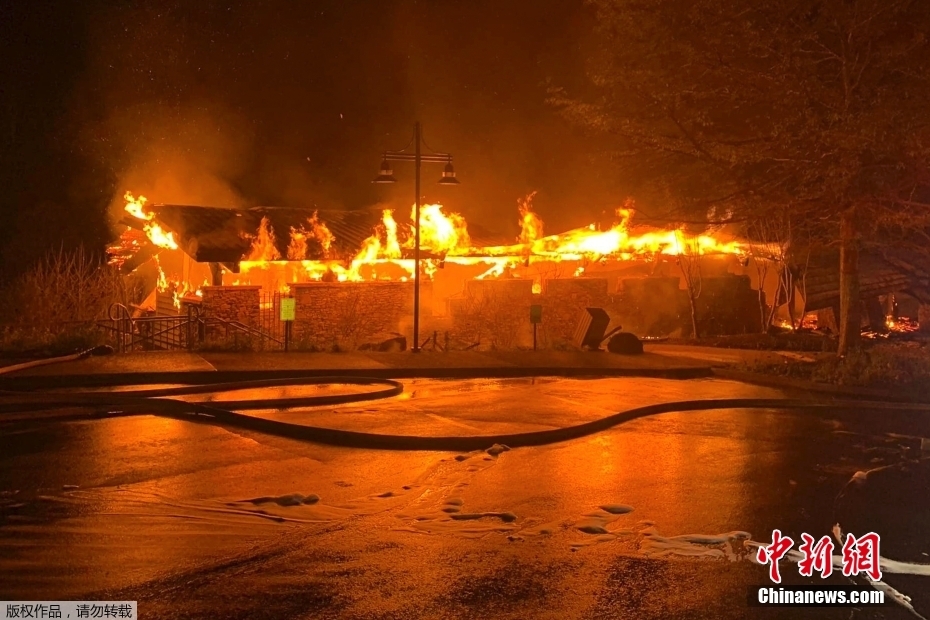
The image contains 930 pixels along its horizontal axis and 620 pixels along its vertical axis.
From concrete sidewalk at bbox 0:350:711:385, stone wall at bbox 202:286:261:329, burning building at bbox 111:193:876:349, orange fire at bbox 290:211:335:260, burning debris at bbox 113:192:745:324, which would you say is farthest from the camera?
orange fire at bbox 290:211:335:260

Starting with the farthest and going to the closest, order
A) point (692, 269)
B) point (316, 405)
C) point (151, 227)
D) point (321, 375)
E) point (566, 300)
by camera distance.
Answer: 1. point (151, 227)
2. point (692, 269)
3. point (566, 300)
4. point (321, 375)
5. point (316, 405)

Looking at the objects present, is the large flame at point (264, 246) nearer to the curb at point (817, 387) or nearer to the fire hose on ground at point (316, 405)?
the fire hose on ground at point (316, 405)

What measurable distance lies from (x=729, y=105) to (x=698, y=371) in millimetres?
5449

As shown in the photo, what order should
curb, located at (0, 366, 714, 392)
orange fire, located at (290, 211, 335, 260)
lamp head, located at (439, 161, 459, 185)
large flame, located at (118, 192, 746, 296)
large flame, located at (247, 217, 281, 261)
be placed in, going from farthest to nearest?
orange fire, located at (290, 211, 335, 260) → large flame, located at (118, 192, 746, 296) → large flame, located at (247, 217, 281, 261) → lamp head, located at (439, 161, 459, 185) → curb, located at (0, 366, 714, 392)

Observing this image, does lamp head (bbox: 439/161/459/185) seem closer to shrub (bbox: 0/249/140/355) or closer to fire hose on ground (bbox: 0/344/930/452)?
fire hose on ground (bbox: 0/344/930/452)

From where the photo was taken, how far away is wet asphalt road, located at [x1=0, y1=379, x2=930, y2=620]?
17.5 ft

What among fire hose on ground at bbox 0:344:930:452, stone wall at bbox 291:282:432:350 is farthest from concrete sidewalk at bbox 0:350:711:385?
stone wall at bbox 291:282:432:350

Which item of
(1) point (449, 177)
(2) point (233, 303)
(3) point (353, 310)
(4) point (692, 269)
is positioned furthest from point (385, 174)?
(4) point (692, 269)

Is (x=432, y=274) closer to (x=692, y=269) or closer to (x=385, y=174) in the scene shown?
(x=692, y=269)

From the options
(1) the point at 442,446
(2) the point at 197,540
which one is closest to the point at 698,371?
(1) the point at 442,446

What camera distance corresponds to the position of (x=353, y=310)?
24125 millimetres

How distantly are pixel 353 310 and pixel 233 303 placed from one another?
132 inches

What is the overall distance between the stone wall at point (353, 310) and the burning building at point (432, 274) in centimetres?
3

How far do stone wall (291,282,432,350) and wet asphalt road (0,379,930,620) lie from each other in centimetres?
1203
